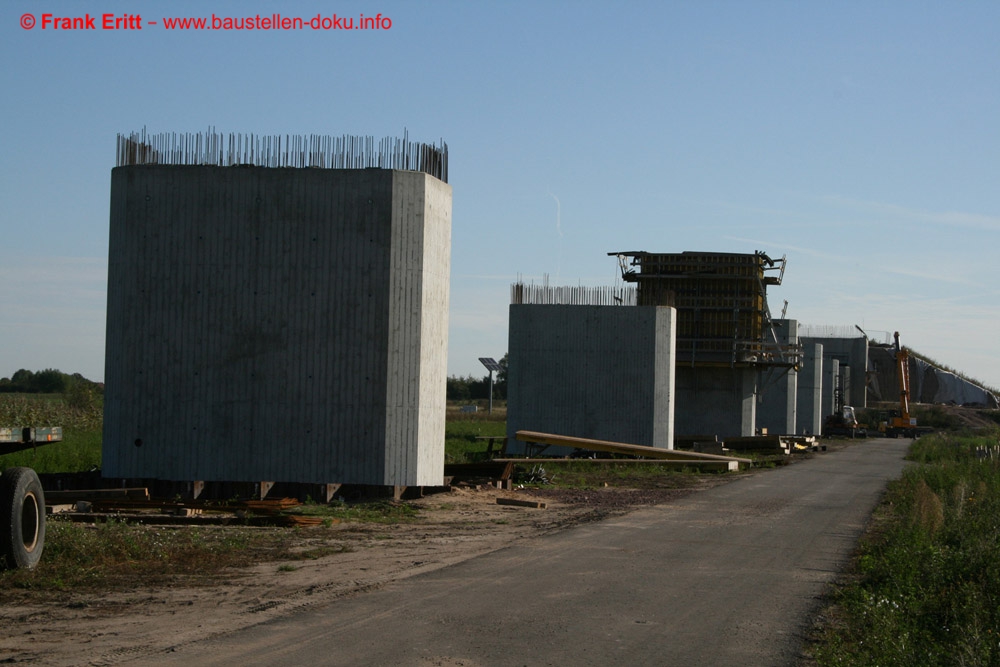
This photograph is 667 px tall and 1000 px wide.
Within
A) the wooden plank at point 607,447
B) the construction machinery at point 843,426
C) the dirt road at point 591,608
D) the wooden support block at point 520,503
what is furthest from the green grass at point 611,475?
the construction machinery at point 843,426

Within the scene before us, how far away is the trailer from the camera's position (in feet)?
31.1

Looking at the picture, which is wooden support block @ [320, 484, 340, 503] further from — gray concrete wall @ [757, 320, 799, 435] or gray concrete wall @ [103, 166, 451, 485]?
gray concrete wall @ [757, 320, 799, 435]

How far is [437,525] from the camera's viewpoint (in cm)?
1523

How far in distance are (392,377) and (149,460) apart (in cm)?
438

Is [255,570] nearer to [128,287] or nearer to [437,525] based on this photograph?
[437,525]

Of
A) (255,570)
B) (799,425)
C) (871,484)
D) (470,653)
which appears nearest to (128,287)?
(255,570)

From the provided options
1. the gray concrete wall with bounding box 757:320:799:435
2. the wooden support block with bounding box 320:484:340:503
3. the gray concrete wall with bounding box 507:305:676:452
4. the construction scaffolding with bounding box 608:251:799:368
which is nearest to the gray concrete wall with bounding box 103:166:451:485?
the wooden support block with bounding box 320:484:340:503

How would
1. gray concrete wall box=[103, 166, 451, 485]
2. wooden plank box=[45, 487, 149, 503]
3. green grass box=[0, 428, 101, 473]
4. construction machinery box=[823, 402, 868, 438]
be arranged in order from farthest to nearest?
1. construction machinery box=[823, 402, 868, 438]
2. green grass box=[0, 428, 101, 473]
3. gray concrete wall box=[103, 166, 451, 485]
4. wooden plank box=[45, 487, 149, 503]

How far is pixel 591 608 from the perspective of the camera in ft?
29.9

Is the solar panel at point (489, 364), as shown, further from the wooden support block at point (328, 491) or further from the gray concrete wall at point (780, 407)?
the wooden support block at point (328, 491)

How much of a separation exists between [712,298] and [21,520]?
3068 cm

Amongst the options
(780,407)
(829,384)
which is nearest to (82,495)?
(780,407)

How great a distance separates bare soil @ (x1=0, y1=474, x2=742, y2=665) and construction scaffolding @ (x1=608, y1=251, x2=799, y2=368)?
22.0m

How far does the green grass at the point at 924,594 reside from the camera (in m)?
7.51
